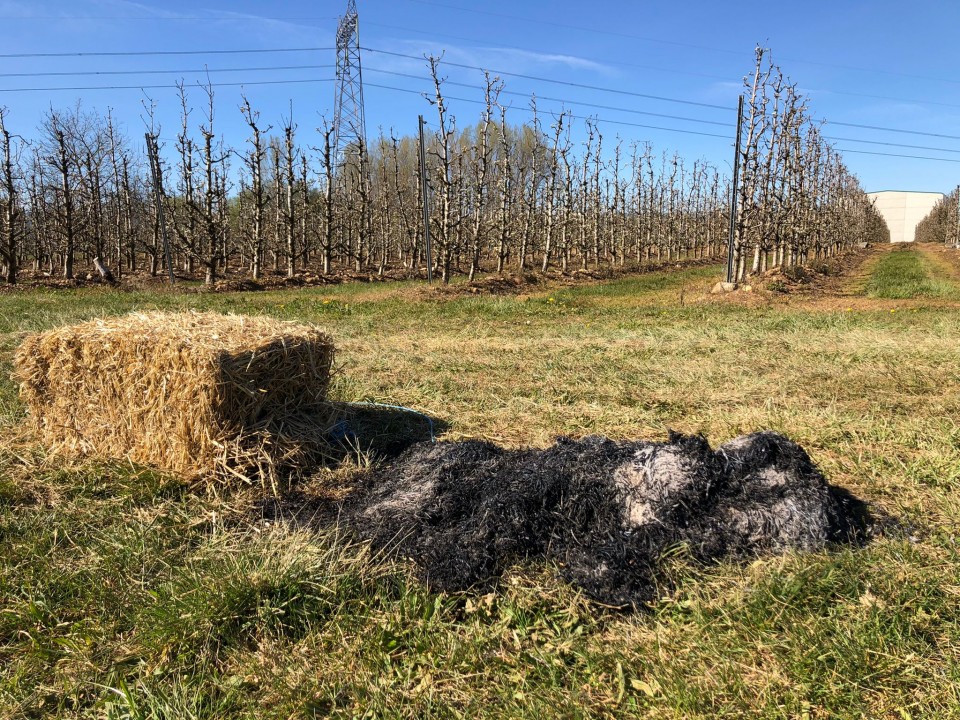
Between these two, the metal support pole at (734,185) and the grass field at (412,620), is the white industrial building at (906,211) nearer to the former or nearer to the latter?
the metal support pole at (734,185)

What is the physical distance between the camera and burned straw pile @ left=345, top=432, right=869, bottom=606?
278 centimetres

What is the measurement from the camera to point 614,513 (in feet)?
10.1

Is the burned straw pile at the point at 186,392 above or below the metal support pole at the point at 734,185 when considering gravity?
below

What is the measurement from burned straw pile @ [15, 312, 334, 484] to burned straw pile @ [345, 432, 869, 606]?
930 millimetres

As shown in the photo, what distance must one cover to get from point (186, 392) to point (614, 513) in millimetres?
2640

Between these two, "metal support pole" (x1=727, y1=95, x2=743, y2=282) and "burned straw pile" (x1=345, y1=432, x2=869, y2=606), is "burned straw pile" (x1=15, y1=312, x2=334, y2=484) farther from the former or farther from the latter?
"metal support pole" (x1=727, y1=95, x2=743, y2=282)

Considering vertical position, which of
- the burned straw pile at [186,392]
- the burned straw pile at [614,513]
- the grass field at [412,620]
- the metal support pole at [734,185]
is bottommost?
the grass field at [412,620]

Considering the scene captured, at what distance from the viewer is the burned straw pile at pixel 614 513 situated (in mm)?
2775

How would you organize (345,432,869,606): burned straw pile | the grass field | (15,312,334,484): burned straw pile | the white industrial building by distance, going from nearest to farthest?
the grass field, (345,432,869,606): burned straw pile, (15,312,334,484): burned straw pile, the white industrial building

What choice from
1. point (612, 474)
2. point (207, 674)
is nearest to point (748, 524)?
point (612, 474)

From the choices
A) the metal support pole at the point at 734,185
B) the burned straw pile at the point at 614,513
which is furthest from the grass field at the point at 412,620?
the metal support pole at the point at 734,185

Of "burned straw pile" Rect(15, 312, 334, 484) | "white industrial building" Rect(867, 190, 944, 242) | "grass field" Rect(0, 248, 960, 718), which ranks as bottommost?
"grass field" Rect(0, 248, 960, 718)

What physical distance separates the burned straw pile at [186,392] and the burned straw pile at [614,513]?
0.93 m

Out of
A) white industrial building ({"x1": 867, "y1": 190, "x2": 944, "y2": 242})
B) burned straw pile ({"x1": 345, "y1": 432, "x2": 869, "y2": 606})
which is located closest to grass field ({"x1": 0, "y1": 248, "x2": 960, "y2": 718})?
burned straw pile ({"x1": 345, "y1": 432, "x2": 869, "y2": 606})
